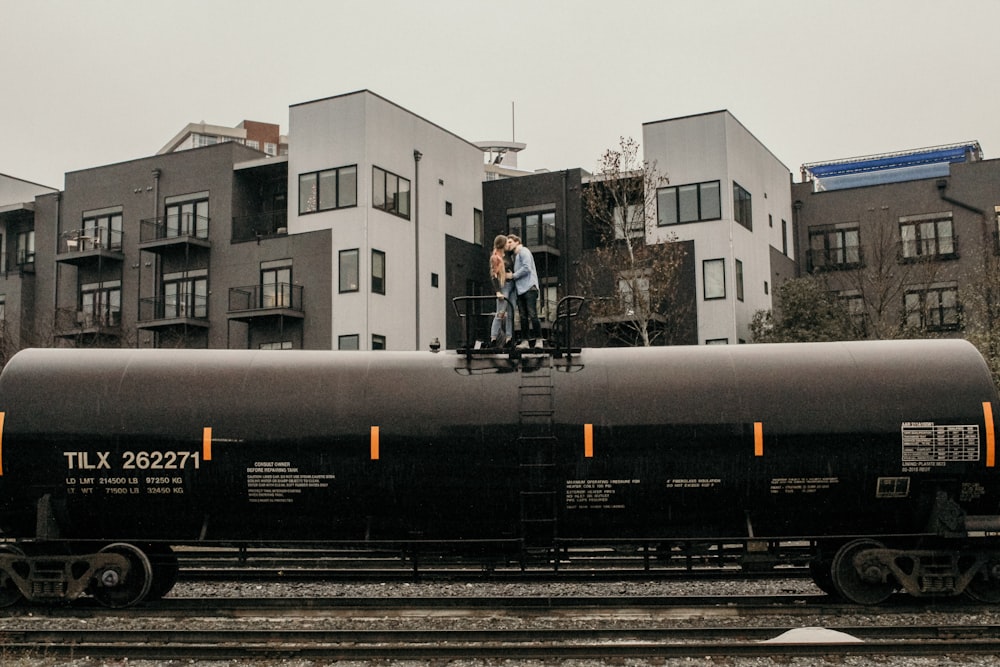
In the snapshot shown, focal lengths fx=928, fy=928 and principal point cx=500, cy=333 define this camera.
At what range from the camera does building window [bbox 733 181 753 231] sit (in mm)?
42375

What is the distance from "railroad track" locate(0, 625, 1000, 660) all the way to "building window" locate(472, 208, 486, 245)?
127 ft

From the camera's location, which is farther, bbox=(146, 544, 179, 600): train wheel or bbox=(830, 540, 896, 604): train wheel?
bbox=(146, 544, 179, 600): train wheel

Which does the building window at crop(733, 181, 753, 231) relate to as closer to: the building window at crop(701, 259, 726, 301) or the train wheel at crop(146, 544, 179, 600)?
the building window at crop(701, 259, 726, 301)

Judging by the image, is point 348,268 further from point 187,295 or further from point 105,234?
point 105,234

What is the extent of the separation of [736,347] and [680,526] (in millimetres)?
2491

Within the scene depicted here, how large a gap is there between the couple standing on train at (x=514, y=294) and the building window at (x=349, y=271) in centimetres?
2812

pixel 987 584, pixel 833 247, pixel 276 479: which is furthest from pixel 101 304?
pixel 987 584

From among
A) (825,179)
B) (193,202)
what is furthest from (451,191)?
(825,179)

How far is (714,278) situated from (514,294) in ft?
100

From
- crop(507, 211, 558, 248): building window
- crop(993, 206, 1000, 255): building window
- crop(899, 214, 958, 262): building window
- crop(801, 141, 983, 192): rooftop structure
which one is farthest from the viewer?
crop(801, 141, 983, 192): rooftop structure

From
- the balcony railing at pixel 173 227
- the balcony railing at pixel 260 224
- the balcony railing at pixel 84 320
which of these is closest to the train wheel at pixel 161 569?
the balcony railing at pixel 260 224

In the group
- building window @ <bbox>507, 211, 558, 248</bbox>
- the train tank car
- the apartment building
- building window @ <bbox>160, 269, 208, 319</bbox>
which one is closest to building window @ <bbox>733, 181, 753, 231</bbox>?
the apartment building

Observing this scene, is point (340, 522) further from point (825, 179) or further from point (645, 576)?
point (825, 179)

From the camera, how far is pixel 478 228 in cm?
4897
